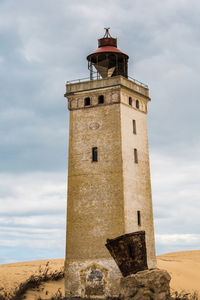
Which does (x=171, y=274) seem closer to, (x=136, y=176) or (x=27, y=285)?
(x=136, y=176)

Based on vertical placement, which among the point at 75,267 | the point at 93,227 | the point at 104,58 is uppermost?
the point at 104,58

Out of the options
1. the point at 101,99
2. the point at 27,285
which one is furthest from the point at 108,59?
the point at 27,285

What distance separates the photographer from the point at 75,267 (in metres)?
33.7

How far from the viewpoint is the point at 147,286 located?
66.8 ft

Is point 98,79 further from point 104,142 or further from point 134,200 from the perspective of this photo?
point 134,200

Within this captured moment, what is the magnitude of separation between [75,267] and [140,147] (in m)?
10.9

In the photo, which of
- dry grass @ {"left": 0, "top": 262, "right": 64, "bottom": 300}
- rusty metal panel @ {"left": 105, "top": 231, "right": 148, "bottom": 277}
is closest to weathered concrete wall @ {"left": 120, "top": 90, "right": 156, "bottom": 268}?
dry grass @ {"left": 0, "top": 262, "right": 64, "bottom": 300}

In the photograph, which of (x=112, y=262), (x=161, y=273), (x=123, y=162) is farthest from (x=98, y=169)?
(x=161, y=273)

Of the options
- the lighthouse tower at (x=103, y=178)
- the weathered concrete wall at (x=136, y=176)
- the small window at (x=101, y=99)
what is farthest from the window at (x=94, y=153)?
the small window at (x=101, y=99)

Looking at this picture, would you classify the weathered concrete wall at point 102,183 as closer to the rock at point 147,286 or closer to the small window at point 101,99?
the small window at point 101,99

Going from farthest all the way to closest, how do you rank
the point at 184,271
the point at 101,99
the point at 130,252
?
the point at 184,271
the point at 101,99
the point at 130,252

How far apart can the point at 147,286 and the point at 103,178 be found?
577 inches

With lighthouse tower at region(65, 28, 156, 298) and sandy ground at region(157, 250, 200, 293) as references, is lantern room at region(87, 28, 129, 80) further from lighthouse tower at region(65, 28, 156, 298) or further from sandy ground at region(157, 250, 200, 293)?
sandy ground at region(157, 250, 200, 293)

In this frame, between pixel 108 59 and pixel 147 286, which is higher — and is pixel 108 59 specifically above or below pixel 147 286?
above
